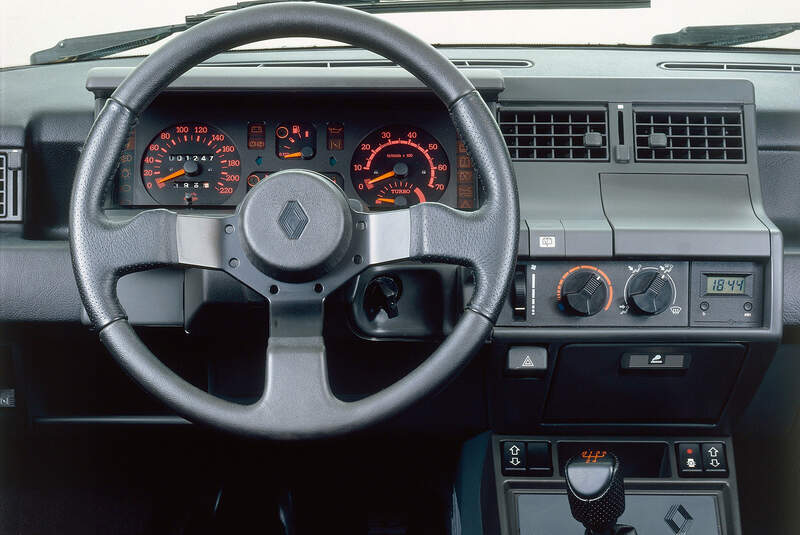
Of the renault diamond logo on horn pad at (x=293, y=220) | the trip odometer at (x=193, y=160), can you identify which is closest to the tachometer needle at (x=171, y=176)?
the trip odometer at (x=193, y=160)

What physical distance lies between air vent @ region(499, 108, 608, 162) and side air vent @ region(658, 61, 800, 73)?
0.44 meters

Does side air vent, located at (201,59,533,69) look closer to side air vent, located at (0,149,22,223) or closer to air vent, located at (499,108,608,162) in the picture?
air vent, located at (499,108,608,162)

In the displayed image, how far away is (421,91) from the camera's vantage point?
4.31 ft

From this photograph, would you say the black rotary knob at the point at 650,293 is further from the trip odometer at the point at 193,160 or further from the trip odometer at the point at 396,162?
the trip odometer at the point at 193,160

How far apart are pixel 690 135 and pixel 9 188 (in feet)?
4.40

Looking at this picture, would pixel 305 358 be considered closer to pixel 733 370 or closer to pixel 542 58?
pixel 733 370

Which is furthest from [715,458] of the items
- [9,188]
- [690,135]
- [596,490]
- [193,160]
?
[9,188]

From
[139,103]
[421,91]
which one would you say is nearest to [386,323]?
[421,91]

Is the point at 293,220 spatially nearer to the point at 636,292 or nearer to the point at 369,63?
the point at 636,292

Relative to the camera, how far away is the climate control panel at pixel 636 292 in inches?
52.2

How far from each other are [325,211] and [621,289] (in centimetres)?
61

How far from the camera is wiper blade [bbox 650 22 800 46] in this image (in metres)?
1.66

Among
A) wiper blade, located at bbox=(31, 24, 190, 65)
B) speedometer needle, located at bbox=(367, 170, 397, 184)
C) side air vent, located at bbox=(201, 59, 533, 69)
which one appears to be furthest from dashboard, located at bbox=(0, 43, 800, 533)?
side air vent, located at bbox=(201, 59, 533, 69)

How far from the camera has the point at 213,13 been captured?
161 centimetres
